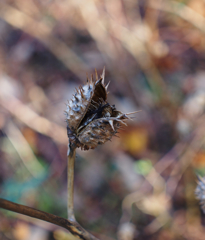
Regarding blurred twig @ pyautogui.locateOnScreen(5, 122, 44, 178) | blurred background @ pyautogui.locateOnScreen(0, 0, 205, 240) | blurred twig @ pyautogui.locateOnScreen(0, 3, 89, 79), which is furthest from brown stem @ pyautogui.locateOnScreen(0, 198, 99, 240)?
blurred twig @ pyautogui.locateOnScreen(0, 3, 89, 79)

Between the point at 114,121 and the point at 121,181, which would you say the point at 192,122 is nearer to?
the point at 121,181

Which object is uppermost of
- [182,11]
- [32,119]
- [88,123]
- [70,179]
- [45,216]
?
[182,11]

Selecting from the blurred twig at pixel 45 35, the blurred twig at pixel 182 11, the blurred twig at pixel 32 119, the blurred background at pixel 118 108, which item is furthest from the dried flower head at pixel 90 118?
the blurred twig at pixel 182 11

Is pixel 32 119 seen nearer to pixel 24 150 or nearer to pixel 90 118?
pixel 24 150

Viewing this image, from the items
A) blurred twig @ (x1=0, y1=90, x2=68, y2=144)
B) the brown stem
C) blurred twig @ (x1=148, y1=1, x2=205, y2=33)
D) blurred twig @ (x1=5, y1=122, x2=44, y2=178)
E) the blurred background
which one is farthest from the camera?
blurred twig @ (x1=148, y1=1, x2=205, y2=33)

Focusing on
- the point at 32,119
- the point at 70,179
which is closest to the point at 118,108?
the point at 32,119

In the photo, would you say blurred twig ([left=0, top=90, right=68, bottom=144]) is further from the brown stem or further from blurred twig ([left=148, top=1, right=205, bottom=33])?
blurred twig ([left=148, top=1, right=205, bottom=33])
